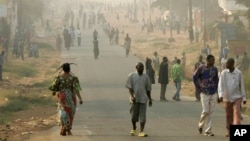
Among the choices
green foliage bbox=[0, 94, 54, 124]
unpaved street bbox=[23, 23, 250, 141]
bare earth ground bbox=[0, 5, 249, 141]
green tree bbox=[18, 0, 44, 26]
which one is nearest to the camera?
unpaved street bbox=[23, 23, 250, 141]

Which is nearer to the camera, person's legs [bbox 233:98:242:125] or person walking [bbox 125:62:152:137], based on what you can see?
person's legs [bbox 233:98:242:125]

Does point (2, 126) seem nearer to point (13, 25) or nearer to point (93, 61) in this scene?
point (93, 61)

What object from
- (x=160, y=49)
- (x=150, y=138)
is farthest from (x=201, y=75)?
(x=160, y=49)

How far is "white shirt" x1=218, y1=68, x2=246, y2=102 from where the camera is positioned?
14016 mm

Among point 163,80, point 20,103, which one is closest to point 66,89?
point 20,103

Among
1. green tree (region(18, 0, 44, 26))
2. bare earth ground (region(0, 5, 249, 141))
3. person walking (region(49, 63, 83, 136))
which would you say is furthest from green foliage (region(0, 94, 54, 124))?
green tree (region(18, 0, 44, 26))

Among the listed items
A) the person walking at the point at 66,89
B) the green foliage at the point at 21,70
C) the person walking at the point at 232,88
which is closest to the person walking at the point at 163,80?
the person walking at the point at 66,89

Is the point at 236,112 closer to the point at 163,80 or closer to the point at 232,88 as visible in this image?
the point at 232,88

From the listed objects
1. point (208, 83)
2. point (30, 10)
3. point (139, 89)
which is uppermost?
point (30, 10)

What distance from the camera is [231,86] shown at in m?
14.0

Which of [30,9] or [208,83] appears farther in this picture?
[30,9]

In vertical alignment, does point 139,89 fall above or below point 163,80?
above

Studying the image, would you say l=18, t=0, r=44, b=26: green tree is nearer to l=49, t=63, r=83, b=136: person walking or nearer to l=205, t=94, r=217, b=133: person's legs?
l=49, t=63, r=83, b=136: person walking

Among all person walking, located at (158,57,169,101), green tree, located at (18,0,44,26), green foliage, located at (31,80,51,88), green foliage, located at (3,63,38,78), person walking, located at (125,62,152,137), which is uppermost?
green tree, located at (18,0,44,26)
